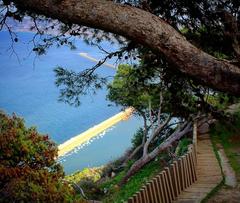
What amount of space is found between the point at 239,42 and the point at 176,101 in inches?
94.4

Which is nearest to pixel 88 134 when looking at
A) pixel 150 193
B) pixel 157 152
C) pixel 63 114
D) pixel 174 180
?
pixel 63 114

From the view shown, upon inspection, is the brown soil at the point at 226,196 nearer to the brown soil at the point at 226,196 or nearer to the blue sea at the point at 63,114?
the brown soil at the point at 226,196

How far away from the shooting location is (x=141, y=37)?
3.54 m

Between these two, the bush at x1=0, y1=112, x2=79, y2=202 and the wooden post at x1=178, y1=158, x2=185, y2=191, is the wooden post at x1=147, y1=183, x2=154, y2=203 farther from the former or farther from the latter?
the wooden post at x1=178, y1=158, x2=185, y2=191

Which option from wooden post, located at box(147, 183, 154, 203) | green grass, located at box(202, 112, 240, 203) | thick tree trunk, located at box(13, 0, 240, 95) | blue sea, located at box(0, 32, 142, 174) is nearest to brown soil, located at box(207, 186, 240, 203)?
green grass, located at box(202, 112, 240, 203)

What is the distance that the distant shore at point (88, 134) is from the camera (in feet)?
123

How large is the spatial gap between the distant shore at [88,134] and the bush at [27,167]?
86.3 ft

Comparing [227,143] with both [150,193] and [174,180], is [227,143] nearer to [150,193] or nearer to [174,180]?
[174,180]

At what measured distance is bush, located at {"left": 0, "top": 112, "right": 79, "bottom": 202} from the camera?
675 centimetres

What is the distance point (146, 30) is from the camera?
352 centimetres

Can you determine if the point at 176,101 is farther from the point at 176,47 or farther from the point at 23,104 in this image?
the point at 23,104

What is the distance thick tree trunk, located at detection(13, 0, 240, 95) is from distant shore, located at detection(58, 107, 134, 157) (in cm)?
3137

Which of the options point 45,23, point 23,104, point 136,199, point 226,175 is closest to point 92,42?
A: point 45,23

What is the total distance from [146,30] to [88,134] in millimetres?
38520
